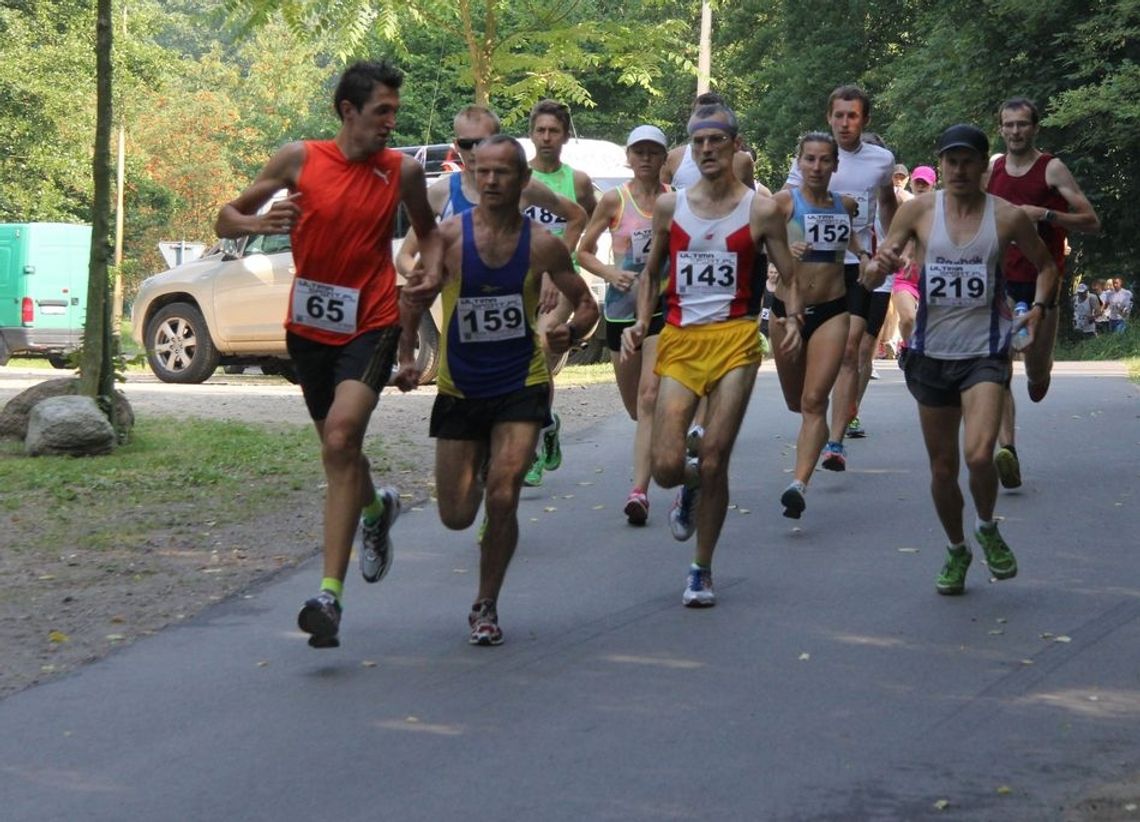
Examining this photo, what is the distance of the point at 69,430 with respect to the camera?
13109 mm

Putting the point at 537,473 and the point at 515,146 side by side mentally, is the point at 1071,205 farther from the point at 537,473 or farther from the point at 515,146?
the point at 515,146

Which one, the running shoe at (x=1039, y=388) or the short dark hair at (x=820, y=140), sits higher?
the short dark hair at (x=820, y=140)

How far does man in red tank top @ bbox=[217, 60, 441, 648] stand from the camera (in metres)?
7.07

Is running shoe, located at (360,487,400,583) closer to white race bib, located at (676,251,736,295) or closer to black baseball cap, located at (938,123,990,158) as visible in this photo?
white race bib, located at (676,251,736,295)

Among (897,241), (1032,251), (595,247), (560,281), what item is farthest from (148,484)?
(1032,251)

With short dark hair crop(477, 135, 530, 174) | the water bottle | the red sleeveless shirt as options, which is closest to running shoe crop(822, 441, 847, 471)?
the red sleeveless shirt

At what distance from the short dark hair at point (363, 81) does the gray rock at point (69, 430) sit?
652 cm

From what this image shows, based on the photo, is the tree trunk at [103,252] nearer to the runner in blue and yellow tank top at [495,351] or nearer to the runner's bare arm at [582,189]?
the runner's bare arm at [582,189]

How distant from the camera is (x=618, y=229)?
1041 centimetres

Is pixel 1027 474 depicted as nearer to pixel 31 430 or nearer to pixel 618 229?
pixel 618 229

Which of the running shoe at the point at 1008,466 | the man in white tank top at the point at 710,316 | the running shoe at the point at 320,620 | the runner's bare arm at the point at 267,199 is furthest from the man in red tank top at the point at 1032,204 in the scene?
the running shoe at the point at 320,620

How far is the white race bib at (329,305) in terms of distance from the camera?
717cm

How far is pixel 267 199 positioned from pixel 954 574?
3289mm

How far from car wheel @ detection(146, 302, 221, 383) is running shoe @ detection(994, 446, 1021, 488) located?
12.5 metres
